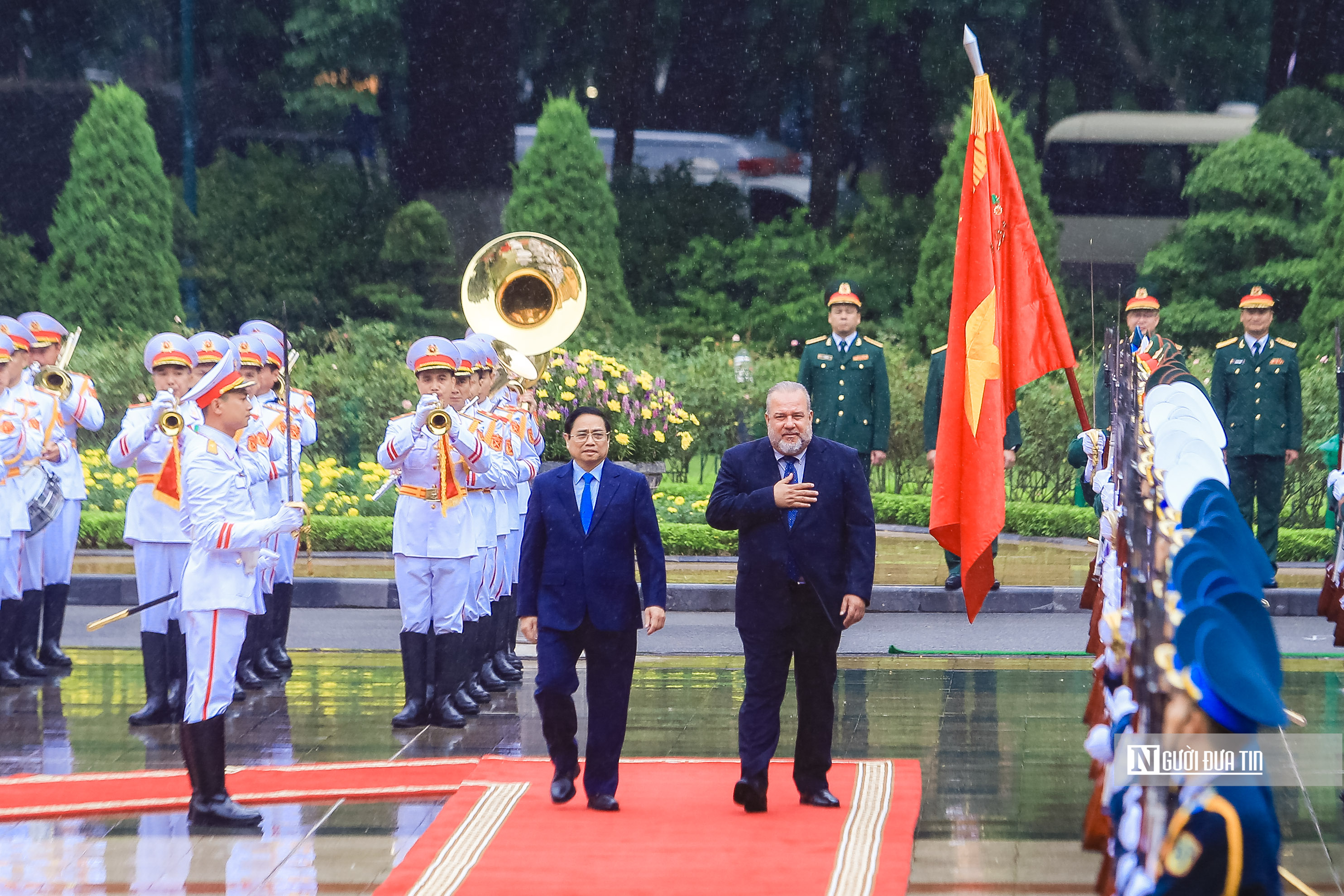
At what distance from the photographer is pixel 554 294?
11836 mm

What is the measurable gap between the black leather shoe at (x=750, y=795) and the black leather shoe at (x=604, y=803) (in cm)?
49

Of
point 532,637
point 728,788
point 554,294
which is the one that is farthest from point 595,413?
point 554,294

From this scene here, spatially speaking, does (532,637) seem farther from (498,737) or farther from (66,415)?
(66,415)

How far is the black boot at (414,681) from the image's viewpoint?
319 inches

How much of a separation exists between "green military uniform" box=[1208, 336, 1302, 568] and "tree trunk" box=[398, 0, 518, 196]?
37.7 ft

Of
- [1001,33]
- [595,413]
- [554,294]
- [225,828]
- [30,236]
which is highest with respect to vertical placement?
[1001,33]

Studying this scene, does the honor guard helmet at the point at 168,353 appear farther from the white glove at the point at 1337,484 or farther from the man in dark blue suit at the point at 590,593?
the white glove at the point at 1337,484

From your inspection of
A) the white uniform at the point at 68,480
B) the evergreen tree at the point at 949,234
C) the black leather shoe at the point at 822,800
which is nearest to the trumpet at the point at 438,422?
the black leather shoe at the point at 822,800

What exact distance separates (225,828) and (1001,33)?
16931 mm

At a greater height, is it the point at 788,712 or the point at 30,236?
the point at 30,236

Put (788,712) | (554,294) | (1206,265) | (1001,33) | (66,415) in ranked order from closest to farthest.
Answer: (788,712) → (66,415) → (554,294) → (1206,265) → (1001,33)

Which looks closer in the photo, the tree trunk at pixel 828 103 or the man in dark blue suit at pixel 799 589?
the man in dark blue suit at pixel 799 589

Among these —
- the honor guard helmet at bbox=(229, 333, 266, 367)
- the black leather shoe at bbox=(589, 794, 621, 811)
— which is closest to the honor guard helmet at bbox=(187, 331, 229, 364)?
the honor guard helmet at bbox=(229, 333, 266, 367)

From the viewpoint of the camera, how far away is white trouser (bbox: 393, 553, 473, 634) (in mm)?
8125
